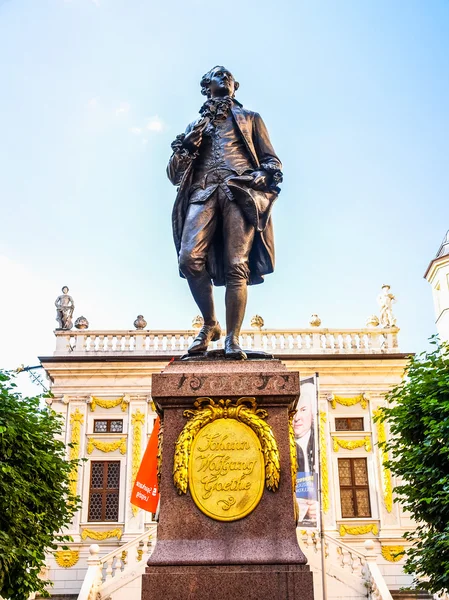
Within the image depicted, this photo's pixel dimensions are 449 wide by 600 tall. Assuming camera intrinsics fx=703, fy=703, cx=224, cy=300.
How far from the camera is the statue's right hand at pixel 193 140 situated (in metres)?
5.61

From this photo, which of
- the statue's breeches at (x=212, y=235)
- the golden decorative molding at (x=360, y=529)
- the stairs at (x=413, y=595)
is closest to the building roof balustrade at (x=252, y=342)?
the golden decorative molding at (x=360, y=529)

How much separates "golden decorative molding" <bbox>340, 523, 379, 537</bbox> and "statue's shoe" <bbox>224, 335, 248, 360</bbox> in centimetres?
1798

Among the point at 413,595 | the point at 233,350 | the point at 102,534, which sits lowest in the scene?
the point at 413,595

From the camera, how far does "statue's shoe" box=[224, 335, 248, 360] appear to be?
514cm

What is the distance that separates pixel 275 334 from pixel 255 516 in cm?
2005

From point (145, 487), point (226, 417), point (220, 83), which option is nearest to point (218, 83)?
point (220, 83)

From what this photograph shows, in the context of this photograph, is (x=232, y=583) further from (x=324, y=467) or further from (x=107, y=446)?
(x=107, y=446)

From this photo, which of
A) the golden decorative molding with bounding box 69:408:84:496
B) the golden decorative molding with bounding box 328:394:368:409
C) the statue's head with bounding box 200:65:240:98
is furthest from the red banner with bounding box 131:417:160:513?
the golden decorative molding with bounding box 328:394:368:409

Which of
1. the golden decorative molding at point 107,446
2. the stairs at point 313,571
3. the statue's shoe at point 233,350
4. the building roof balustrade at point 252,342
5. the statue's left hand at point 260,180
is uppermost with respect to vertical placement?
the building roof balustrade at point 252,342

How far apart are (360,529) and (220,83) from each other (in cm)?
1857

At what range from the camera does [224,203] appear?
5562 millimetres

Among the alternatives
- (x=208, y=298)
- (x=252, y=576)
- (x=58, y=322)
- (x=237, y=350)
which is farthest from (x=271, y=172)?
(x=58, y=322)

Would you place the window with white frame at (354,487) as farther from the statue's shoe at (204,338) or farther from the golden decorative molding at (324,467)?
the statue's shoe at (204,338)

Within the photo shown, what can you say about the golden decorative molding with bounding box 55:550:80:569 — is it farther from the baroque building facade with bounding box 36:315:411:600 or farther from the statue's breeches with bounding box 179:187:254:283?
the statue's breeches with bounding box 179:187:254:283
